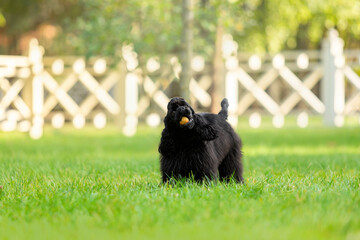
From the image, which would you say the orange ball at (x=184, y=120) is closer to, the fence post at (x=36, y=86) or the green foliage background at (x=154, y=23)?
the green foliage background at (x=154, y=23)

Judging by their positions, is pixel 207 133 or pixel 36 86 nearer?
pixel 207 133

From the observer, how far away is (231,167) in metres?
4.88

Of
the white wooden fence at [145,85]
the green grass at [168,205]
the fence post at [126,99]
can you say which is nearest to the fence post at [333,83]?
the white wooden fence at [145,85]

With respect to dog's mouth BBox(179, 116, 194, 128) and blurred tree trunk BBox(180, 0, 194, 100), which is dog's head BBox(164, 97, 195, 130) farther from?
blurred tree trunk BBox(180, 0, 194, 100)

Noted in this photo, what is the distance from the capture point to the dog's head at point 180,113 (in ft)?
13.4

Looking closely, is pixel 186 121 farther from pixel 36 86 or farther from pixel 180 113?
pixel 36 86

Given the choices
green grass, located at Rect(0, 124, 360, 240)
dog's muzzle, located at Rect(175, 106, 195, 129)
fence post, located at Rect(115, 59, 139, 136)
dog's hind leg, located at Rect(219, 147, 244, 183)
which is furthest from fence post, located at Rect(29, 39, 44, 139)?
dog's muzzle, located at Rect(175, 106, 195, 129)

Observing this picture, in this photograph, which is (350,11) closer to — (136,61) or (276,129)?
(276,129)

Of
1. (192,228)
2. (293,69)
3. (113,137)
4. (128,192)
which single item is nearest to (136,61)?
(113,137)

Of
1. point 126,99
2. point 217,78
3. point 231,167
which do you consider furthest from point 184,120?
point 217,78

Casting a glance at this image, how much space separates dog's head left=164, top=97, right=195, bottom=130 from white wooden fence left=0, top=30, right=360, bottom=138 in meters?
7.72

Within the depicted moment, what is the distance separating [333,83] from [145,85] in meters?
4.39

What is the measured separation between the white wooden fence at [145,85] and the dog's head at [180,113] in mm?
7715

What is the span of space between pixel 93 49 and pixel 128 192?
7.97 m
